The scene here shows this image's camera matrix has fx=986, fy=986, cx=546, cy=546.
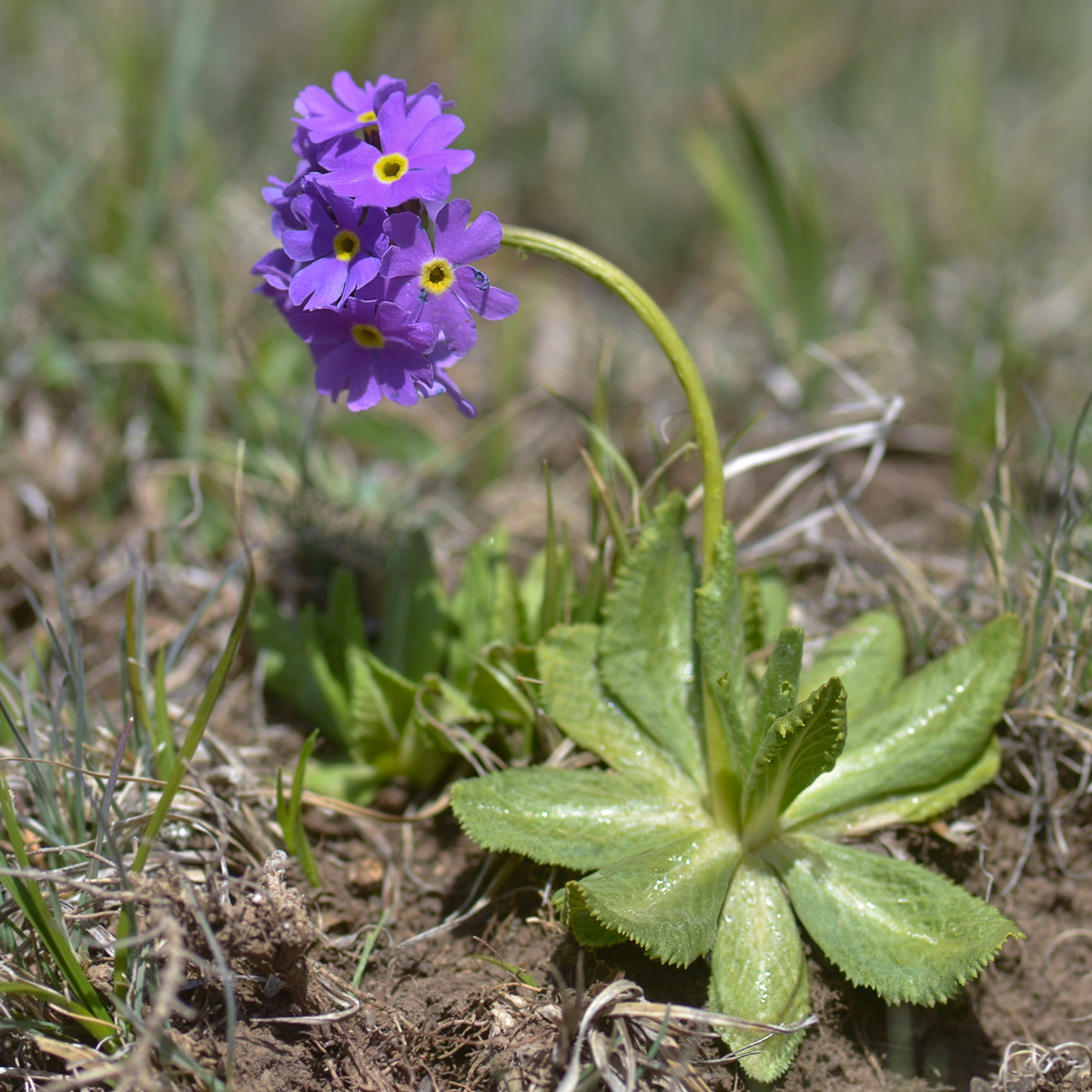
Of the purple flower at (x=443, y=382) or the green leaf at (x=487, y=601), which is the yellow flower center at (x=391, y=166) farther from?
the green leaf at (x=487, y=601)

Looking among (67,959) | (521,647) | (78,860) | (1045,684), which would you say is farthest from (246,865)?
(1045,684)

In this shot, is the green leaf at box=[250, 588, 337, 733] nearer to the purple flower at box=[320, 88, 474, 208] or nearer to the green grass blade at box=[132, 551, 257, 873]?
the green grass blade at box=[132, 551, 257, 873]

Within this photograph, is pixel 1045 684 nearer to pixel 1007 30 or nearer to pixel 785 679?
pixel 785 679

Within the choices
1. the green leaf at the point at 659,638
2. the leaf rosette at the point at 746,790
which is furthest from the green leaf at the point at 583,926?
the green leaf at the point at 659,638

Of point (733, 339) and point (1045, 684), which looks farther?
point (733, 339)

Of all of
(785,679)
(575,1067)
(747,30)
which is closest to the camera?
(575,1067)

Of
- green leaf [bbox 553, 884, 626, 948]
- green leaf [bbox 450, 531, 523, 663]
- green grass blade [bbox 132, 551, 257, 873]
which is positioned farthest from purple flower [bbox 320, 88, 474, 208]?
green leaf [bbox 553, 884, 626, 948]

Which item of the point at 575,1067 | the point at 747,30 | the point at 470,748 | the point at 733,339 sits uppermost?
the point at 747,30
